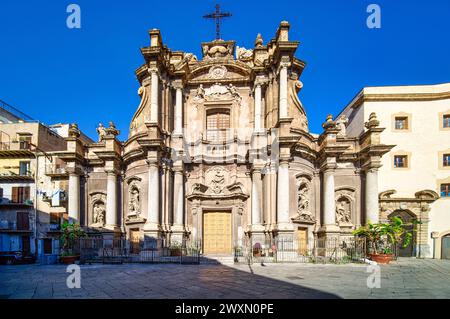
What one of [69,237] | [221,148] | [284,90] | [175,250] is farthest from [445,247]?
[69,237]

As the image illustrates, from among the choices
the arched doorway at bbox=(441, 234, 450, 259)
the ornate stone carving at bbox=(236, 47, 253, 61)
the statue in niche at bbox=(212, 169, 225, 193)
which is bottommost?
the arched doorway at bbox=(441, 234, 450, 259)

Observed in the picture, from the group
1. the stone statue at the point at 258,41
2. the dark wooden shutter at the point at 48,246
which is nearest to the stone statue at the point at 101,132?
the dark wooden shutter at the point at 48,246

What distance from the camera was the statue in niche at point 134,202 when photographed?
18.8 m

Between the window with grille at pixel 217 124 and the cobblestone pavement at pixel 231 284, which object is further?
the window with grille at pixel 217 124

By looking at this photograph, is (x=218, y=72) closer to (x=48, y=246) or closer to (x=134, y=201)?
(x=134, y=201)

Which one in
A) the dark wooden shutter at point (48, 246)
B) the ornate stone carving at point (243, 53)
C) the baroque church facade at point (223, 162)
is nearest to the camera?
the baroque church facade at point (223, 162)

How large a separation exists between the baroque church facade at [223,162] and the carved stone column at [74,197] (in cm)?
7

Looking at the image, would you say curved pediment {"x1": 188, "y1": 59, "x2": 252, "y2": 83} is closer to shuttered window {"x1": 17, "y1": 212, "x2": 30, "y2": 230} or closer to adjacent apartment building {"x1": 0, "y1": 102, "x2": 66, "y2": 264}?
adjacent apartment building {"x1": 0, "y1": 102, "x2": 66, "y2": 264}

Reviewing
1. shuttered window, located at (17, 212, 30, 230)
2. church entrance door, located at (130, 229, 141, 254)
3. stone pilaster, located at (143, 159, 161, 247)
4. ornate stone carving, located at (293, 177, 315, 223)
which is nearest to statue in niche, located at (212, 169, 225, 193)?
stone pilaster, located at (143, 159, 161, 247)

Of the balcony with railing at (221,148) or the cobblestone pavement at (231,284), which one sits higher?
the balcony with railing at (221,148)

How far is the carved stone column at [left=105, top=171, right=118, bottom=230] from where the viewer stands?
739 inches

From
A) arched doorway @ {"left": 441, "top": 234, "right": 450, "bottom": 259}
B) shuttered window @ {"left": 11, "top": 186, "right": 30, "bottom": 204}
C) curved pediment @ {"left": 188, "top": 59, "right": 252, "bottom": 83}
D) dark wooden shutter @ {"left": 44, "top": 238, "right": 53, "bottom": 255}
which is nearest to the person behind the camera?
curved pediment @ {"left": 188, "top": 59, "right": 252, "bottom": 83}

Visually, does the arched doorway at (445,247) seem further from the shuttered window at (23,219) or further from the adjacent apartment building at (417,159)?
the shuttered window at (23,219)
